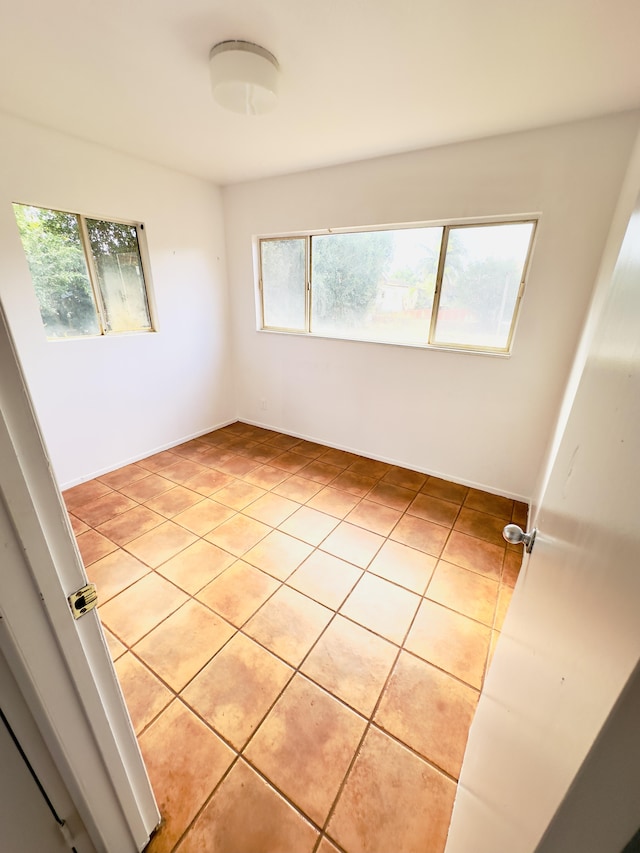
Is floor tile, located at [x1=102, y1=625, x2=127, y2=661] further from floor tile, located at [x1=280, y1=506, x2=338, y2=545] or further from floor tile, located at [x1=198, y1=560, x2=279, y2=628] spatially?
floor tile, located at [x1=280, y1=506, x2=338, y2=545]

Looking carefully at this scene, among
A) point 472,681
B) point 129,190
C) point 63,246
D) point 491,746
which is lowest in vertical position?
point 472,681

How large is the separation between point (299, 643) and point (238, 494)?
4.36 ft

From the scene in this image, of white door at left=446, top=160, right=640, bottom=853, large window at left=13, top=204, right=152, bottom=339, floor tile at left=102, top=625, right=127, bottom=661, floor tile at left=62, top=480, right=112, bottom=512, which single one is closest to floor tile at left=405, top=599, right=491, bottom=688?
white door at left=446, top=160, right=640, bottom=853

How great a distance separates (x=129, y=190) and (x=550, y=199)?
2.97m

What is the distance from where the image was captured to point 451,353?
258 centimetres

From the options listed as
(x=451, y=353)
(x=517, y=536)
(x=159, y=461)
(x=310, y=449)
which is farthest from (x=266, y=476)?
(x=517, y=536)

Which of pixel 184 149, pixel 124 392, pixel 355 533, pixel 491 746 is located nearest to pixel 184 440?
pixel 124 392

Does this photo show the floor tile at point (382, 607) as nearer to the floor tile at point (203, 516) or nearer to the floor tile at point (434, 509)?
the floor tile at point (434, 509)

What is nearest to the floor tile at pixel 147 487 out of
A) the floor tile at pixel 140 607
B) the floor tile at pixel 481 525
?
the floor tile at pixel 140 607

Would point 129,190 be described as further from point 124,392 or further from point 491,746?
point 491,746

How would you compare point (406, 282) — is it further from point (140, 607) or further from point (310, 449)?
point (140, 607)

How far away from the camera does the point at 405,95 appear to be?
169cm

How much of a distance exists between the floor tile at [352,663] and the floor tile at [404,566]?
38 centimetres

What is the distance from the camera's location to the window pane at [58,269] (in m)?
2.23
